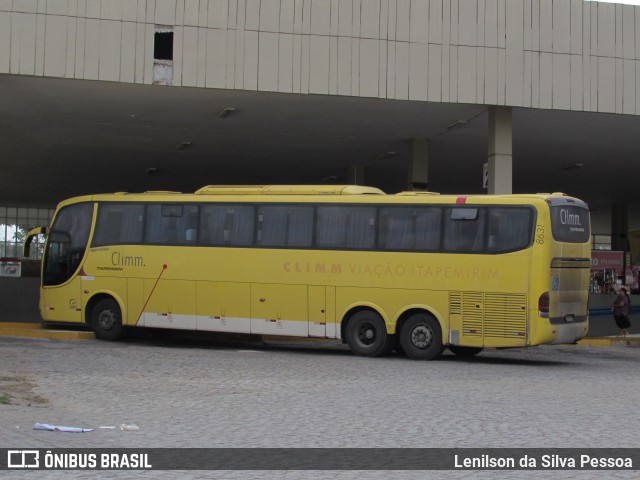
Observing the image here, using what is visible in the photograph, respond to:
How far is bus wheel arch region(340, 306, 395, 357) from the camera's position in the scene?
20.5 metres

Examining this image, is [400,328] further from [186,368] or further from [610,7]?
[610,7]

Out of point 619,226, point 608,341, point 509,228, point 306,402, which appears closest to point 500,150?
point 509,228

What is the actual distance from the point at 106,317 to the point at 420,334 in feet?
25.2

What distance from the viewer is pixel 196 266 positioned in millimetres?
22219

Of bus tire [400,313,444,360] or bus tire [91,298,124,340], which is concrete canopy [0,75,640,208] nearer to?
bus tire [91,298,124,340]

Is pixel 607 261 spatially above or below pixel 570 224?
below

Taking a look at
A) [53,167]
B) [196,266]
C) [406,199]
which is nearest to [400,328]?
[406,199]

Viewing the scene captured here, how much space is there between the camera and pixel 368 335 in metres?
20.8

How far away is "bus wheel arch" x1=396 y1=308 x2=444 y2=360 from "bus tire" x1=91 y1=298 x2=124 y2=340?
22.4 ft

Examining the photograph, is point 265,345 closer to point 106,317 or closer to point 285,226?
point 106,317

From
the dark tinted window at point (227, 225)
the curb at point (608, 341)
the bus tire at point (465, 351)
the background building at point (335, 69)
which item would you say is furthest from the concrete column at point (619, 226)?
the dark tinted window at point (227, 225)

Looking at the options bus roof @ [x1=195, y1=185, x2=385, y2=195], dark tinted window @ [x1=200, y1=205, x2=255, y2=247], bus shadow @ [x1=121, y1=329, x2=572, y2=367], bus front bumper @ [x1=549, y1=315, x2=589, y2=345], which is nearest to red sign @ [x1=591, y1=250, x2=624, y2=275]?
bus shadow @ [x1=121, y1=329, x2=572, y2=367]

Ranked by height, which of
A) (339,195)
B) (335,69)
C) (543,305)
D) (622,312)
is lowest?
(622,312)

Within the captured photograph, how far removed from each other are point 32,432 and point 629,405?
747cm
